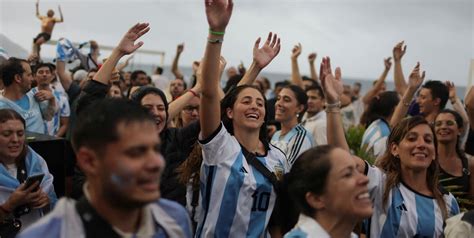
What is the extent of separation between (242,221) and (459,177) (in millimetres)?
2174

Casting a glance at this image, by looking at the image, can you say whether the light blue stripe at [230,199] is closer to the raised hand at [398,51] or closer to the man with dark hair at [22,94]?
the man with dark hair at [22,94]

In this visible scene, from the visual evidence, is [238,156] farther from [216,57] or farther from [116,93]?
[116,93]

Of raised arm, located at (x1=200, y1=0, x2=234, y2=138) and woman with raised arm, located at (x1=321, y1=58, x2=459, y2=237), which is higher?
raised arm, located at (x1=200, y1=0, x2=234, y2=138)

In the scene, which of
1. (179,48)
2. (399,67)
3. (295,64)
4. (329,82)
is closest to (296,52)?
(295,64)

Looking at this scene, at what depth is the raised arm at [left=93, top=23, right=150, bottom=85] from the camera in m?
3.86

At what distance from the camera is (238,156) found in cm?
338

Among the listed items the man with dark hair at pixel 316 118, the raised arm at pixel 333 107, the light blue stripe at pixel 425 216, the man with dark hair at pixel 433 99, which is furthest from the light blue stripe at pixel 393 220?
the man with dark hair at pixel 433 99

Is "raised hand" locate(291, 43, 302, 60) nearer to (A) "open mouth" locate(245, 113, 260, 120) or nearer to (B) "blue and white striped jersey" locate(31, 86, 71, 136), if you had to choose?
(B) "blue and white striped jersey" locate(31, 86, 71, 136)

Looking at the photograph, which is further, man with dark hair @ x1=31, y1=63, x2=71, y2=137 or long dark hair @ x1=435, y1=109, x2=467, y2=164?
man with dark hair @ x1=31, y1=63, x2=71, y2=137

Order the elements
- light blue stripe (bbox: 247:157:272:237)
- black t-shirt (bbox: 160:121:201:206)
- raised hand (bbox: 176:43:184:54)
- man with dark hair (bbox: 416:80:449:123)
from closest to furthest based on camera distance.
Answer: light blue stripe (bbox: 247:157:272:237) → black t-shirt (bbox: 160:121:201:206) → man with dark hair (bbox: 416:80:449:123) → raised hand (bbox: 176:43:184:54)

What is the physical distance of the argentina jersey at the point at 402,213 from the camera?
3.38 metres

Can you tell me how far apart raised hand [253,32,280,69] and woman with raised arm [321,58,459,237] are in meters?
0.55

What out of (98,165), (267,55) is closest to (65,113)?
(267,55)

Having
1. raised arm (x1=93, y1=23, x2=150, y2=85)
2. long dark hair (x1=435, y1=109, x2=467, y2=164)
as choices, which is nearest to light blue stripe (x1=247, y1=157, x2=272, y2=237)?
raised arm (x1=93, y1=23, x2=150, y2=85)
